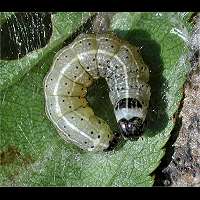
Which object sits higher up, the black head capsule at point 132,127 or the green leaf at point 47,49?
the green leaf at point 47,49

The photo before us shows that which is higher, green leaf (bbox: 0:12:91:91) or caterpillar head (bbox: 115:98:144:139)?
green leaf (bbox: 0:12:91:91)

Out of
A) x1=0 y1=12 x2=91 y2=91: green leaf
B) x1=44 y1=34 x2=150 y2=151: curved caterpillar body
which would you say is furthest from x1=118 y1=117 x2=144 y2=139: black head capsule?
x1=0 y1=12 x2=91 y2=91: green leaf

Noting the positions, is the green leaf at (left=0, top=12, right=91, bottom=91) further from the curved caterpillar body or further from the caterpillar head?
the caterpillar head

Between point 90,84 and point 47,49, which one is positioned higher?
point 47,49

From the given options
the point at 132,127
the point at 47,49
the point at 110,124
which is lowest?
the point at 110,124

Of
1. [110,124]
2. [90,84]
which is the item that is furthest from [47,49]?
[110,124]

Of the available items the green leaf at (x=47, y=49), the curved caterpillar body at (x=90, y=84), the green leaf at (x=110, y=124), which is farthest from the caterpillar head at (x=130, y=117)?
the green leaf at (x=47, y=49)

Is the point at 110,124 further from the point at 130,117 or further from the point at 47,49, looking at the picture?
the point at 47,49

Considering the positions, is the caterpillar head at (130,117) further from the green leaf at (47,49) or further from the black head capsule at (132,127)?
the green leaf at (47,49)
